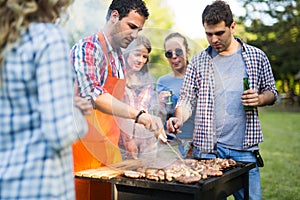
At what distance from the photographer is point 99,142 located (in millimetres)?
2746

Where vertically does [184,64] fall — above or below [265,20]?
below

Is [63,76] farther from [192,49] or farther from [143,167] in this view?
[192,49]

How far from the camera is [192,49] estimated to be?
3.29 m

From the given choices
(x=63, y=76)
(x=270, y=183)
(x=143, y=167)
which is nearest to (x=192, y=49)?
(x=143, y=167)

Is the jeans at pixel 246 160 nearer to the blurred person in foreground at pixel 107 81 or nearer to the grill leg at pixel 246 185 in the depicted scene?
the grill leg at pixel 246 185

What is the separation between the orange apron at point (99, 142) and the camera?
2.69 metres

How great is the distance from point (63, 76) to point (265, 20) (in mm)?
17853

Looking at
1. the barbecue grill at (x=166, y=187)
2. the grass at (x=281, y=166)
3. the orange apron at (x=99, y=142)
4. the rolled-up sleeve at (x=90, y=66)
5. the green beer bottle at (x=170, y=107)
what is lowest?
the grass at (x=281, y=166)

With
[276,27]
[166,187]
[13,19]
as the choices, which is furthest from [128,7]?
[276,27]

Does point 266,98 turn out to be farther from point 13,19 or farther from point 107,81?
point 13,19

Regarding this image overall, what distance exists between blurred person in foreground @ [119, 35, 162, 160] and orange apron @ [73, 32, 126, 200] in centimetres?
5

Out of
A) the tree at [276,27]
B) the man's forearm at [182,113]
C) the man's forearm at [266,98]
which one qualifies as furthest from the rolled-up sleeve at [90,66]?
A: the tree at [276,27]

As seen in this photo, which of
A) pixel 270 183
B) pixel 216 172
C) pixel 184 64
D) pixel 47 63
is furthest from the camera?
pixel 270 183

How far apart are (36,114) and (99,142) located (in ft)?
3.55
